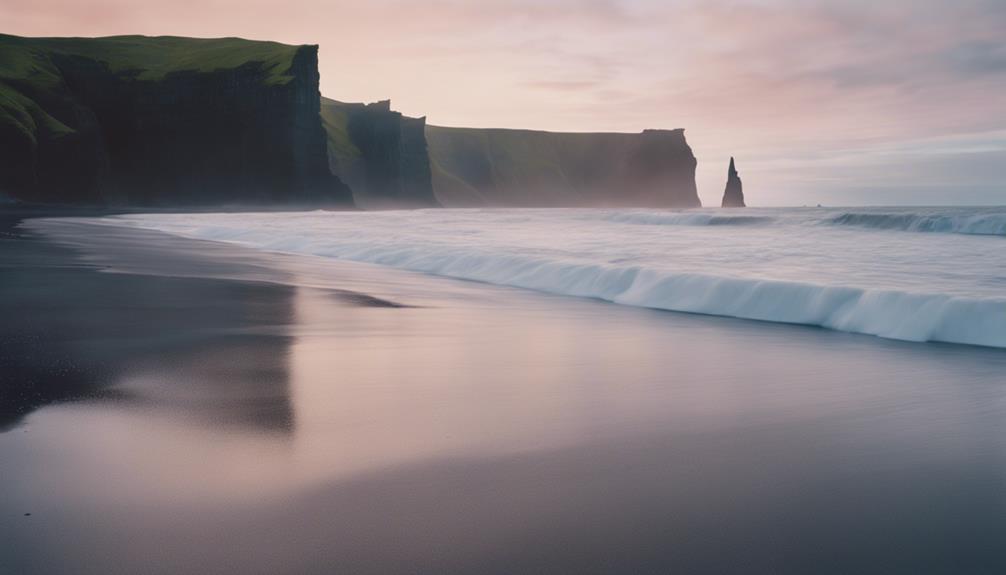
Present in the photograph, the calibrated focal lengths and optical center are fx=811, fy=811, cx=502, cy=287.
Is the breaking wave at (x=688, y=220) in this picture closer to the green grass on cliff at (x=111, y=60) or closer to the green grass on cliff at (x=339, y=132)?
the green grass on cliff at (x=111, y=60)

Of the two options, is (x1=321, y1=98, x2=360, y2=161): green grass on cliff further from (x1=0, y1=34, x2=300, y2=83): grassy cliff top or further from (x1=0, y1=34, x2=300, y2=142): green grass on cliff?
(x1=0, y1=34, x2=300, y2=142): green grass on cliff

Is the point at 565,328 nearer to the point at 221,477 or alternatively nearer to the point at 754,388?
the point at 754,388

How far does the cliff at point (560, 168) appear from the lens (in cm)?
15925

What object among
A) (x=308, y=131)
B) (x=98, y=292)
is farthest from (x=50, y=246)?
(x=308, y=131)

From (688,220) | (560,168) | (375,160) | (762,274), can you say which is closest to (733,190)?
(560,168)

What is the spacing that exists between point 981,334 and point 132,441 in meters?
5.41

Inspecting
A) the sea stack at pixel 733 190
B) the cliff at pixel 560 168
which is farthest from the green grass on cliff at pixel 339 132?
the sea stack at pixel 733 190

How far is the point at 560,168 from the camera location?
18688cm

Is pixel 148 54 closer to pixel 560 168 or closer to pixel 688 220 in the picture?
pixel 688 220

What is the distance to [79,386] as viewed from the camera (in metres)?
3.74

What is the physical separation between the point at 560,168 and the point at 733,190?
5092 cm

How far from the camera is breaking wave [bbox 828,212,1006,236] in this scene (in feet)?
61.9

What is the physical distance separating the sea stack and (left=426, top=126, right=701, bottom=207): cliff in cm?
1231

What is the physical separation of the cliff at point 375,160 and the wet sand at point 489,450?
304 ft
